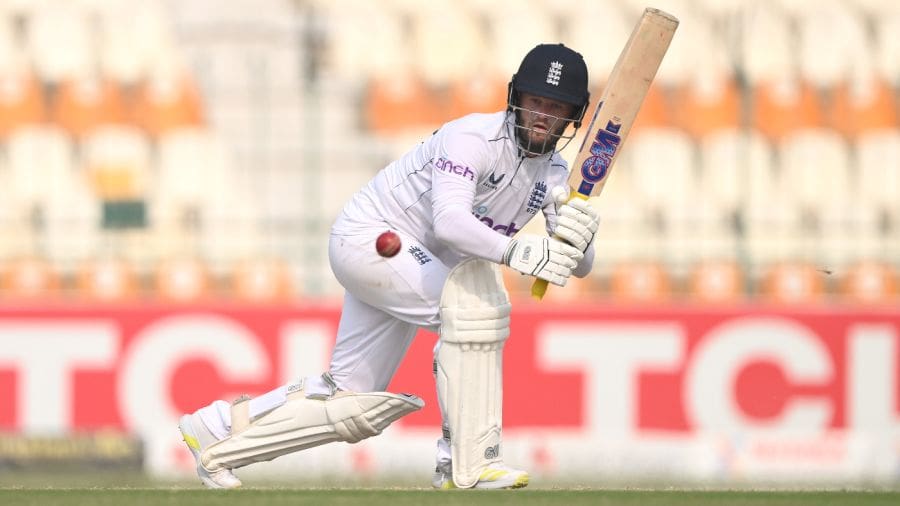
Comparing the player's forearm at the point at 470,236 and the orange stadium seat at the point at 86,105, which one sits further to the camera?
the orange stadium seat at the point at 86,105

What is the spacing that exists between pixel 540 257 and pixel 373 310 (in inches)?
24.1

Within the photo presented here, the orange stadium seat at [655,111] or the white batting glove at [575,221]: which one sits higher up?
the orange stadium seat at [655,111]

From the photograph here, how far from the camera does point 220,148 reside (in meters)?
8.35

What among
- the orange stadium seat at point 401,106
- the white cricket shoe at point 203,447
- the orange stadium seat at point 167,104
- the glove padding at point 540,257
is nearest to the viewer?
the glove padding at point 540,257

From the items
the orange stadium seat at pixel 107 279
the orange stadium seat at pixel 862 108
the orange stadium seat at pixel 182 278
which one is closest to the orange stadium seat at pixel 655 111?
the orange stadium seat at pixel 862 108

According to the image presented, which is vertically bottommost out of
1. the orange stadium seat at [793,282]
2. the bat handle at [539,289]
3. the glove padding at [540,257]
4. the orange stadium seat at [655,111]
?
the orange stadium seat at [793,282]

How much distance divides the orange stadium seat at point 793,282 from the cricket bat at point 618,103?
11.4ft

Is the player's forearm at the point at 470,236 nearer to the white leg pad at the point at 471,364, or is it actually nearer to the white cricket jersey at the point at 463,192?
the white cricket jersey at the point at 463,192

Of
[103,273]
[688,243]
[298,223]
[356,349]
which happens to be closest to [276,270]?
[298,223]

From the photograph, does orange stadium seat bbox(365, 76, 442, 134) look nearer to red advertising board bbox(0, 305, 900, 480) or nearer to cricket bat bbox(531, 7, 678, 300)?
red advertising board bbox(0, 305, 900, 480)

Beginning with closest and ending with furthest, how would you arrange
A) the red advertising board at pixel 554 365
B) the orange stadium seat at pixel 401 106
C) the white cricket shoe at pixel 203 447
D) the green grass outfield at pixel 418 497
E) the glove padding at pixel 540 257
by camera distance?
the green grass outfield at pixel 418 497, the glove padding at pixel 540 257, the white cricket shoe at pixel 203 447, the red advertising board at pixel 554 365, the orange stadium seat at pixel 401 106

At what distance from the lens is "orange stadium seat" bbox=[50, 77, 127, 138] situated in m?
8.56

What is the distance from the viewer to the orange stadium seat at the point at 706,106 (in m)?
8.61

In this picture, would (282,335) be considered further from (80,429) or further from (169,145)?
(169,145)
